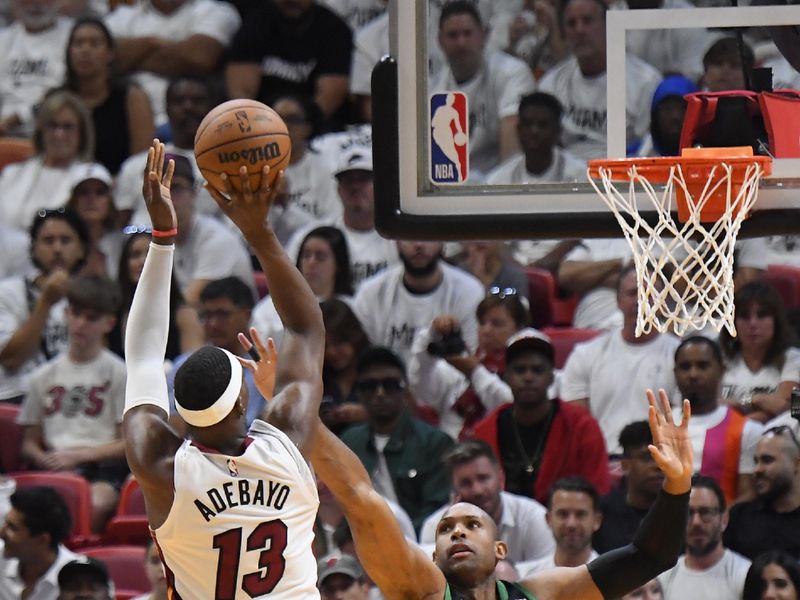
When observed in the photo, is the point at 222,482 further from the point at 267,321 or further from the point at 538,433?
the point at 267,321

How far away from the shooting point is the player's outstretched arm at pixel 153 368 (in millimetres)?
3498

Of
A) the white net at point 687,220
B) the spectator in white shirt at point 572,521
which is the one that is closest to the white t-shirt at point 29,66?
the spectator in white shirt at point 572,521

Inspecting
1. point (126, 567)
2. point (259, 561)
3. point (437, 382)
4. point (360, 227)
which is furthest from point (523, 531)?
point (259, 561)

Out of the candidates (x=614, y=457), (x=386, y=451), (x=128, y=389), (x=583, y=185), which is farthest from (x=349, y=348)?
(x=128, y=389)

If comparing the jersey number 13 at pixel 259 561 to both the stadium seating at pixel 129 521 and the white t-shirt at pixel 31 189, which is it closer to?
the stadium seating at pixel 129 521

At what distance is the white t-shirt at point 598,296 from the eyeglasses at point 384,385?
1028 mm

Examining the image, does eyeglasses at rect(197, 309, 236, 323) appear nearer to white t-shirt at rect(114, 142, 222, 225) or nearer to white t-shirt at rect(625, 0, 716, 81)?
white t-shirt at rect(114, 142, 222, 225)

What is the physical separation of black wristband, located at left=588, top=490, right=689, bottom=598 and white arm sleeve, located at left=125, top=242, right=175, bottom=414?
1377 mm

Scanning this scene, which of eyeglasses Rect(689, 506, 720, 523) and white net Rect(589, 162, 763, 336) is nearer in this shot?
white net Rect(589, 162, 763, 336)

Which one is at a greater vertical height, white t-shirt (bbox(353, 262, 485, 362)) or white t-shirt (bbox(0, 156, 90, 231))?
white t-shirt (bbox(0, 156, 90, 231))

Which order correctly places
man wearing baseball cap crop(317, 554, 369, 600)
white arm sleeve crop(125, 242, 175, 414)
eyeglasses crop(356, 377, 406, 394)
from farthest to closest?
eyeglasses crop(356, 377, 406, 394) → man wearing baseball cap crop(317, 554, 369, 600) → white arm sleeve crop(125, 242, 175, 414)

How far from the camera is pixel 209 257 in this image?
24.5ft

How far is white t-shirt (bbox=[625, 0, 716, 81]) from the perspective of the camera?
16.3ft

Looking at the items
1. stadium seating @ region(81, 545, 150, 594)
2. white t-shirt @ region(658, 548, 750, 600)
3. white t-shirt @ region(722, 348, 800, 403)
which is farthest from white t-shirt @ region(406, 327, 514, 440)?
stadium seating @ region(81, 545, 150, 594)
